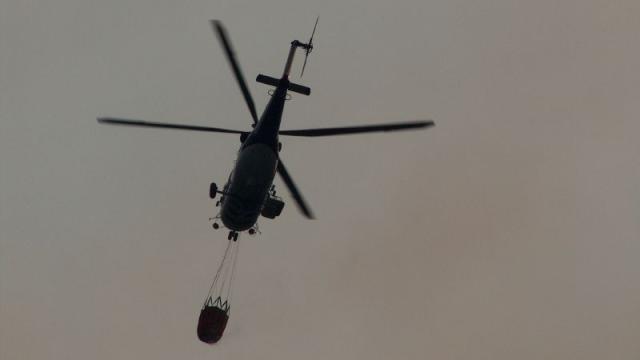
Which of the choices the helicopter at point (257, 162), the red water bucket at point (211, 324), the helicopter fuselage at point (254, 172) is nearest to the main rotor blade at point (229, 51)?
the helicopter at point (257, 162)

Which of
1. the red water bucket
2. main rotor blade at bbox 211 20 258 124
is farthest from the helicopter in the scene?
the red water bucket

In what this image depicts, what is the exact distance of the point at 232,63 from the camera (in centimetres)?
2047

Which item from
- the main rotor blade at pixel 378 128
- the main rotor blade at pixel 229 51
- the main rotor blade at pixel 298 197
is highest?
the main rotor blade at pixel 229 51

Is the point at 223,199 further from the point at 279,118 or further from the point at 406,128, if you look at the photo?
the point at 406,128

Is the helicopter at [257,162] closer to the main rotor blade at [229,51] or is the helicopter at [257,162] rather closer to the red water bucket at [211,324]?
the main rotor blade at [229,51]

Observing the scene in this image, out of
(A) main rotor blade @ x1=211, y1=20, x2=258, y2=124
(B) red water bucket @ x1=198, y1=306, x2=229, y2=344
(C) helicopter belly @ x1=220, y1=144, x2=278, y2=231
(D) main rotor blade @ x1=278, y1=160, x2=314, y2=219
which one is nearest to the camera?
(A) main rotor blade @ x1=211, y1=20, x2=258, y2=124

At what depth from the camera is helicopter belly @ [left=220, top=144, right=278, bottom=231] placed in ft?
73.2

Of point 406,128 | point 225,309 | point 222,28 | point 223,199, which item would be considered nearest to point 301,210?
point 223,199

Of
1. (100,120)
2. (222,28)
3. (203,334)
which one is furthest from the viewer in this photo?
(203,334)

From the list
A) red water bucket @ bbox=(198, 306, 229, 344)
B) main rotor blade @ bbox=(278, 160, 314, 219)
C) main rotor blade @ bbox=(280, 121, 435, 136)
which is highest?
main rotor blade @ bbox=(280, 121, 435, 136)

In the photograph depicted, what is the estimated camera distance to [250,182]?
22234 millimetres

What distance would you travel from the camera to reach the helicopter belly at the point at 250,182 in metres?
22.3

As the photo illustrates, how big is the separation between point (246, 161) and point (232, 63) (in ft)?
13.5

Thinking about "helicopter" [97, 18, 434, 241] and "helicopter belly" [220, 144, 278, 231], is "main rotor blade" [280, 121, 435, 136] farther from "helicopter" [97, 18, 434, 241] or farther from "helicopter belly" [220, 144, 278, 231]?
"helicopter belly" [220, 144, 278, 231]
